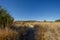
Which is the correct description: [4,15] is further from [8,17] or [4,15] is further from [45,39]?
[45,39]

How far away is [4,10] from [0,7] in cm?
60

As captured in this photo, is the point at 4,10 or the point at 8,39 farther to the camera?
the point at 4,10

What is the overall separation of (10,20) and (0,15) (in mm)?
2638

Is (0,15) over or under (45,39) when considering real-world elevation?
over

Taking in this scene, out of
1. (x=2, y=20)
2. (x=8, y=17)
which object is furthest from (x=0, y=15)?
(x=8, y=17)

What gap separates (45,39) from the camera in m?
13.4

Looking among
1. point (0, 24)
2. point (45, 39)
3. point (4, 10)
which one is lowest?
point (45, 39)

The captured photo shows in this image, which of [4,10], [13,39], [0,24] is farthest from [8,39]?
[4,10]

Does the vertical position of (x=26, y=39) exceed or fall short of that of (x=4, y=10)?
it falls short

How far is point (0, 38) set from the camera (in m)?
11.5

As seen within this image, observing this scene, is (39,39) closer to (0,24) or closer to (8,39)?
(8,39)

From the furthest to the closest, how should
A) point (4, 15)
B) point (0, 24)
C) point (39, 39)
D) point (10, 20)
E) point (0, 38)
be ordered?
point (10, 20) → point (4, 15) → point (0, 24) → point (39, 39) → point (0, 38)

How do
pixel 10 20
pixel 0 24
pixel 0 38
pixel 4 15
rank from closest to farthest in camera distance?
pixel 0 38
pixel 0 24
pixel 4 15
pixel 10 20

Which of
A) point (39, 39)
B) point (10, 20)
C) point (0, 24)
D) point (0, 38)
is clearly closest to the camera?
point (0, 38)
